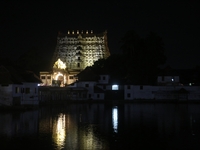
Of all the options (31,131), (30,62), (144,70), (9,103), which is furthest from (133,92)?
(31,131)

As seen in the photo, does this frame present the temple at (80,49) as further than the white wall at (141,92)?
Yes

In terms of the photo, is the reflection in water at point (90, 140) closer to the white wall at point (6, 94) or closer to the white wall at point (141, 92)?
the white wall at point (6, 94)

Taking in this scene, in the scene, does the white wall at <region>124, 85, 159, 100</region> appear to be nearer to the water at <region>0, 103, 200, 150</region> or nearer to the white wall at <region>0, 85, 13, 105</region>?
the white wall at <region>0, 85, 13, 105</region>

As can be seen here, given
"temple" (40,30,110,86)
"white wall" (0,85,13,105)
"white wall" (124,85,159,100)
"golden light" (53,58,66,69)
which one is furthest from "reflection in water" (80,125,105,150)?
"temple" (40,30,110,86)

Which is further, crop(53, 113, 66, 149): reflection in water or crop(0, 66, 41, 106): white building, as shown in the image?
crop(0, 66, 41, 106): white building

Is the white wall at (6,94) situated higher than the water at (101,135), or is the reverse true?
the white wall at (6,94)

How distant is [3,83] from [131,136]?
89.9 feet

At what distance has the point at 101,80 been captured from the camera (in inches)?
3307

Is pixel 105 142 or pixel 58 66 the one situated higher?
pixel 58 66

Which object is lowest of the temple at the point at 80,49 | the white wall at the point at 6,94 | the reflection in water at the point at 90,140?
the reflection in water at the point at 90,140

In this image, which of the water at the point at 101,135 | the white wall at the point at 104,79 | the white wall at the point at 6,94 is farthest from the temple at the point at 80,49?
the water at the point at 101,135

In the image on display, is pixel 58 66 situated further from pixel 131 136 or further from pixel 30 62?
pixel 131 136

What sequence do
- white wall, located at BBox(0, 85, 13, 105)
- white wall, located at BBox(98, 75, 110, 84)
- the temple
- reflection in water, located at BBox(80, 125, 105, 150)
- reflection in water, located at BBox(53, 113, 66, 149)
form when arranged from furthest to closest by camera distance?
the temple, white wall, located at BBox(98, 75, 110, 84), white wall, located at BBox(0, 85, 13, 105), reflection in water, located at BBox(53, 113, 66, 149), reflection in water, located at BBox(80, 125, 105, 150)

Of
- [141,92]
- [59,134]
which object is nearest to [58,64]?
[141,92]
